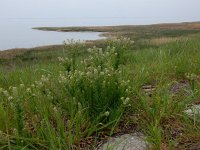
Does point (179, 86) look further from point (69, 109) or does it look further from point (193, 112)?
point (69, 109)

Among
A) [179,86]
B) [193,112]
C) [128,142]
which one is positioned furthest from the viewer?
[179,86]

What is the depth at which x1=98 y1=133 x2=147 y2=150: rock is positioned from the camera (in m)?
3.08

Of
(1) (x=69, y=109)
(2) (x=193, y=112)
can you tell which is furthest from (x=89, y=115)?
(2) (x=193, y=112)

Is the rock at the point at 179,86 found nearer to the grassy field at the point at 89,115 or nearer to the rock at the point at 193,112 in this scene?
the grassy field at the point at 89,115

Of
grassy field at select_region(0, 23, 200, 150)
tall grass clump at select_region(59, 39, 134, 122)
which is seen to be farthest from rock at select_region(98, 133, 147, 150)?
tall grass clump at select_region(59, 39, 134, 122)

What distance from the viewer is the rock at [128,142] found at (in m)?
3.08

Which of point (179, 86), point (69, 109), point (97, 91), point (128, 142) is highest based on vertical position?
point (97, 91)

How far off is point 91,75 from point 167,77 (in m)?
2.13

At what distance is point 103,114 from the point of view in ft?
10.7

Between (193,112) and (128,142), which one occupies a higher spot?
(193,112)

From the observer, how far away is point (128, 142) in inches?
126

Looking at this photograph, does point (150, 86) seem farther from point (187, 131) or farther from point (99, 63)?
point (187, 131)

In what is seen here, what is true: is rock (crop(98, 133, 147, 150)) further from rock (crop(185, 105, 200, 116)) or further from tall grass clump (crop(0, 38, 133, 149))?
rock (crop(185, 105, 200, 116))

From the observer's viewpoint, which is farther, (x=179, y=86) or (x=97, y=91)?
(x=179, y=86)
